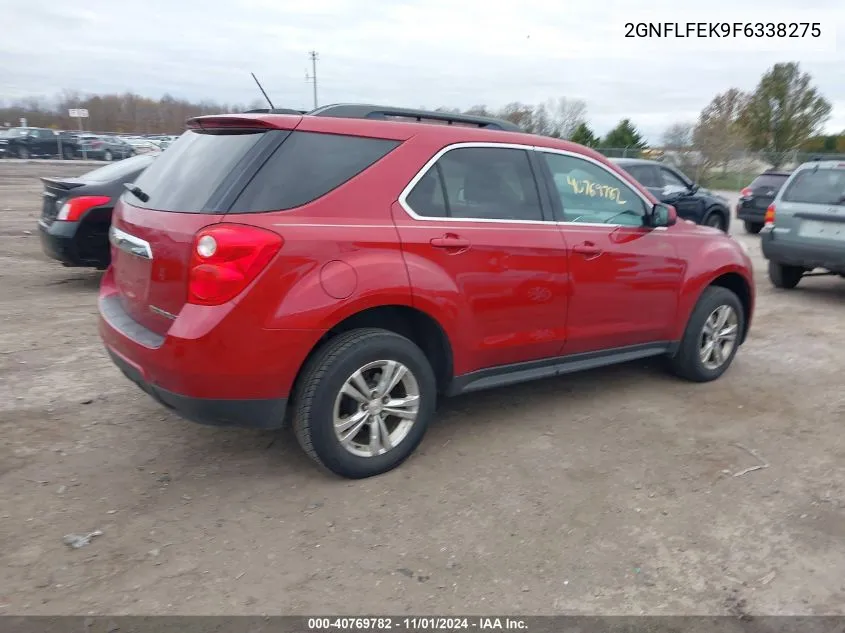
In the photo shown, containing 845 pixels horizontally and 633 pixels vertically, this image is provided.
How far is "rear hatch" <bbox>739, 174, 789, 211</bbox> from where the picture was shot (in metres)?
15.5

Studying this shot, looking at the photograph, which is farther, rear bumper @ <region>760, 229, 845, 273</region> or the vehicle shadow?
rear bumper @ <region>760, 229, 845, 273</region>

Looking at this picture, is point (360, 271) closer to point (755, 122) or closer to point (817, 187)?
point (817, 187)

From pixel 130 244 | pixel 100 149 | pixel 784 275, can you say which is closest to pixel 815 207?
pixel 784 275

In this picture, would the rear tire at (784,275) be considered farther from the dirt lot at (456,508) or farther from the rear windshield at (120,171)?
the rear windshield at (120,171)

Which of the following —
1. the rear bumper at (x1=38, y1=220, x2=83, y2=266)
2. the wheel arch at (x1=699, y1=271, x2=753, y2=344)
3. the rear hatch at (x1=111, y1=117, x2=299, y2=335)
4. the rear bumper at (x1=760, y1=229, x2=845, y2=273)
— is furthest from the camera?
the rear bumper at (x1=760, y1=229, x2=845, y2=273)

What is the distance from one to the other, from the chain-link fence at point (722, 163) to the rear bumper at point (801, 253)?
25.1 metres

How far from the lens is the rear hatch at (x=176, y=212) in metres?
3.16

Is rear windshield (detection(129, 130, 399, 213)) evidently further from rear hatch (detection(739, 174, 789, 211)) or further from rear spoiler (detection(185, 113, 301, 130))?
rear hatch (detection(739, 174, 789, 211))

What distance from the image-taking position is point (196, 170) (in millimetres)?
3443

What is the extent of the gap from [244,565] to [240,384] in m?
0.77

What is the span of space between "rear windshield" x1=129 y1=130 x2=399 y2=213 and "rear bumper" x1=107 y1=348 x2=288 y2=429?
86 centimetres

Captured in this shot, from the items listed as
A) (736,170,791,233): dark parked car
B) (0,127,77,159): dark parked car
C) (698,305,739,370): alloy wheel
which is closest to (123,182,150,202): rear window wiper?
(698,305,739,370): alloy wheel

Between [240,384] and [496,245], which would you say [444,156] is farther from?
[240,384]

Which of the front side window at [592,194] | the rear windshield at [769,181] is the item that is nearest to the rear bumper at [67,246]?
the front side window at [592,194]
